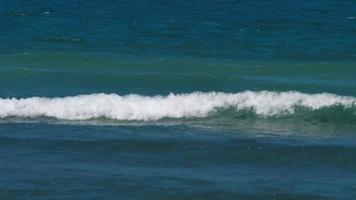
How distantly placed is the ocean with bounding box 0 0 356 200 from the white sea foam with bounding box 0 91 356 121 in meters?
0.04

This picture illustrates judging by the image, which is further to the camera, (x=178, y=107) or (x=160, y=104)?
(x=160, y=104)

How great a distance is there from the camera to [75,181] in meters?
15.0

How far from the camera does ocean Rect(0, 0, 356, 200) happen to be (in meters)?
15.1

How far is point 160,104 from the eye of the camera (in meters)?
21.0

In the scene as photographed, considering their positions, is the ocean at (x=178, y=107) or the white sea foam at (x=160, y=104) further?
the white sea foam at (x=160, y=104)

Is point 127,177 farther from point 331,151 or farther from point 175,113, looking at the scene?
point 175,113

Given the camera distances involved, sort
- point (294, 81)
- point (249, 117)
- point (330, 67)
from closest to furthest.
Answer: point (249, 117) < point (294, 81) < point (330, 67)

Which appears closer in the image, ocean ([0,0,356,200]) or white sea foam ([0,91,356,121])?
ocean ([0,0,356,200])

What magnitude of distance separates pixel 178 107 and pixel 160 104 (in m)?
0.47

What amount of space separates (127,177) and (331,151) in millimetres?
4063

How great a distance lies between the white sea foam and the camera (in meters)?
20.4

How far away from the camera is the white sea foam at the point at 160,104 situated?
20359 millimetres

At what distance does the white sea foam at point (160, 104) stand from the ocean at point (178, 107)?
4 centimetres

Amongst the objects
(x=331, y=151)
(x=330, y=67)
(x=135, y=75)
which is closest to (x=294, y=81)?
(x=330, y=67)
